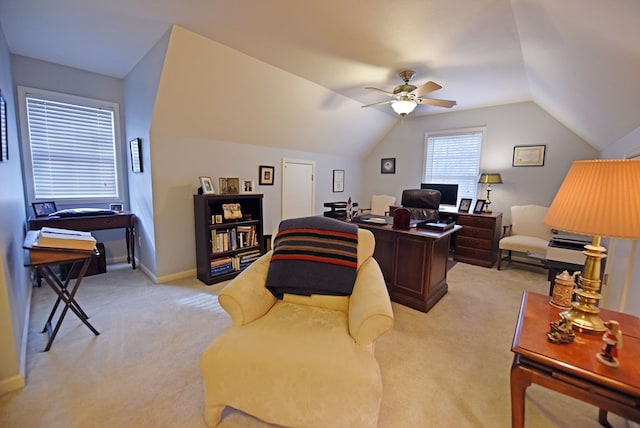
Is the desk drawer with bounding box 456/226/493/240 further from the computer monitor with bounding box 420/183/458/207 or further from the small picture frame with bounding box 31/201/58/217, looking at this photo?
the small picture frame with bounding box 31/201/58/217

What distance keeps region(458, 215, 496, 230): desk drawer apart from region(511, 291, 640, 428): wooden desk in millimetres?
2967

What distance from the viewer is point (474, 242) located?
13.7 feet

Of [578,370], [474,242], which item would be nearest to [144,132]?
[578,370]

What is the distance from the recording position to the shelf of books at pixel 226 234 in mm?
3254

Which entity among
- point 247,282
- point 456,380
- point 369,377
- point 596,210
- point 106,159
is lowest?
point 456,380

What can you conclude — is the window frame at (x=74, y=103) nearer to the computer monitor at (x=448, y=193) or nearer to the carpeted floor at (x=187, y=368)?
the carpeted floor at (x=187, y=368)

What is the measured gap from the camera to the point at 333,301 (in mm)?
1740

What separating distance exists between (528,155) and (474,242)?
5.33 feet

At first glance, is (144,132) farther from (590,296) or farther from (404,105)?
(590,296)

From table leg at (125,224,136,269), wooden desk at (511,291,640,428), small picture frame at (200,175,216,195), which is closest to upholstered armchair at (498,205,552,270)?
wooden desk at (511,291,640,428)

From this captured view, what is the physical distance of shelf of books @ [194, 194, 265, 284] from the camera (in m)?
3.25

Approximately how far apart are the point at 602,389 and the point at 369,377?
83cm

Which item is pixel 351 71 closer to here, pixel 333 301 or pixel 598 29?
pixel 598 29

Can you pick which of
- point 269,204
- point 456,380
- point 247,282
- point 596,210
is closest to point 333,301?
point 247,282
